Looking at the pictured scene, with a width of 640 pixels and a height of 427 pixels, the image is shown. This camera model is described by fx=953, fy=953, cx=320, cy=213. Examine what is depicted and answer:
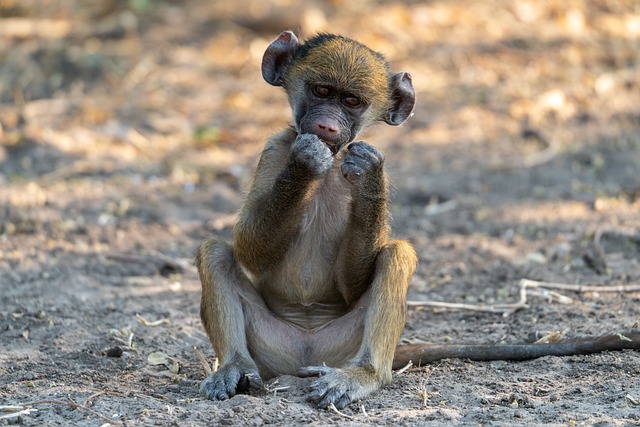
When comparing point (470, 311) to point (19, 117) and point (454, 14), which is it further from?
point (454, 14)

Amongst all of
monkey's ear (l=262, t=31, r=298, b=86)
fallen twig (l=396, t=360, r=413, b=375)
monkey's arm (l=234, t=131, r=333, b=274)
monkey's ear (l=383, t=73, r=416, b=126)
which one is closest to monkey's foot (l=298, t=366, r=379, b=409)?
fallen twig (l=396, t=360, r=413, b=375)

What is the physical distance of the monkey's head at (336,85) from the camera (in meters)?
5.98

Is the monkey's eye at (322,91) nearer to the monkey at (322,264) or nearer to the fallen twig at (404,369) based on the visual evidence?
the monkey at (322,264)

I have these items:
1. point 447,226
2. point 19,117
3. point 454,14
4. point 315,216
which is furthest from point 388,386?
point 454,14

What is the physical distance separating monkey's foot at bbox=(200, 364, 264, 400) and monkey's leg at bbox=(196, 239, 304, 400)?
82mm

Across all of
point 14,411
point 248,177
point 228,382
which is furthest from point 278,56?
point 248,177

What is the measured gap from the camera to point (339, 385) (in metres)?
5.50

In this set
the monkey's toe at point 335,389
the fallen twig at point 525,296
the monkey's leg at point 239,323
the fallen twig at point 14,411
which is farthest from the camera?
the fallen twig at point 525,296

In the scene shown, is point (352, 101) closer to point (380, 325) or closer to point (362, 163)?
point (362, 163)

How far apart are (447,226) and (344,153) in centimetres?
389

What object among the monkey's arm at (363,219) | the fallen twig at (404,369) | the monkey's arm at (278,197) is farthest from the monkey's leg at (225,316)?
the fallen twig at (404,369)

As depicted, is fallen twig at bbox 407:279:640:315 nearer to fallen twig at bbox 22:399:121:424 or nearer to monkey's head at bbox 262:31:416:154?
monkey's head at bbox 262:31:416:154

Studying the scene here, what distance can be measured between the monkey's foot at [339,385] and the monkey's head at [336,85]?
137 centimetres

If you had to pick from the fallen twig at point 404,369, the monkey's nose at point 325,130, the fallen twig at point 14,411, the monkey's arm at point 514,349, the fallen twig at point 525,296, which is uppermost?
the monkey's nose at point 325,130
